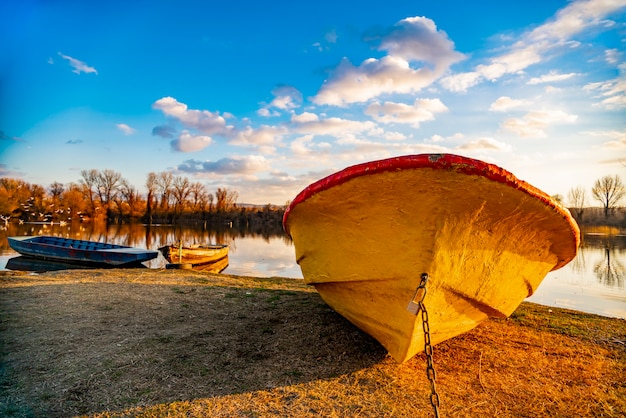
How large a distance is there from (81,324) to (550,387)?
22.9ft

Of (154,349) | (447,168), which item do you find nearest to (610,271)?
(447,168)

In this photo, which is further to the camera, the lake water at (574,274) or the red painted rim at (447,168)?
the lake water at (574,274)

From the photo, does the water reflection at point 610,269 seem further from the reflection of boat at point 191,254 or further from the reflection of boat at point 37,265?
the reflection of boat at point 37,265

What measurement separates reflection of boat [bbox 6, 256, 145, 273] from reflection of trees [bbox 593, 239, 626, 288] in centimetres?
2356

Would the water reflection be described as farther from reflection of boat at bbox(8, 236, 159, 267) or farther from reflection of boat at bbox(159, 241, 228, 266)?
reflection of boat at bbox(8, 236, 159, 267)

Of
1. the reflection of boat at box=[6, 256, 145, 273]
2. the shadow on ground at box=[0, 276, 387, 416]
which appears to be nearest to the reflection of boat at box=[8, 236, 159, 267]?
the reflection of boat at box=[6, 256, 145, 273]

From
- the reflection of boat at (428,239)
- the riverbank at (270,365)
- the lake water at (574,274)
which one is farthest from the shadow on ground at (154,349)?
the lake water at (574,274)

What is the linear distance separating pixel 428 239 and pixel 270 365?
2.79m

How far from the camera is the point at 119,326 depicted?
5945 millimetres

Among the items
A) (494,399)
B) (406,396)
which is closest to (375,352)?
(406,396)

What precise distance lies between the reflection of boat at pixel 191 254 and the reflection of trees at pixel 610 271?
19.9m

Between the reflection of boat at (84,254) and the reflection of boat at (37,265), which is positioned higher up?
the reflection of boat at (84,254)

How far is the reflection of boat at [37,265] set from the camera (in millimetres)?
17781

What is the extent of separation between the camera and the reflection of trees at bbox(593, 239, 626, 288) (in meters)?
17.1
